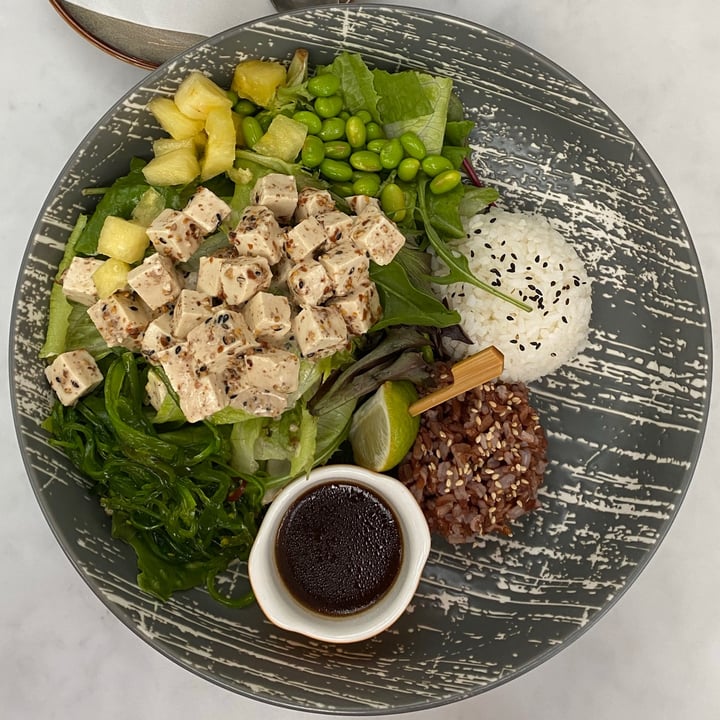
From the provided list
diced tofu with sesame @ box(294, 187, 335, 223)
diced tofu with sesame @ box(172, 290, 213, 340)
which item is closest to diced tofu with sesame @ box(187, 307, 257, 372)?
diced tofu with sesame @ box(172, 290, 213, 340)

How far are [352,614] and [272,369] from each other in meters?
0.81

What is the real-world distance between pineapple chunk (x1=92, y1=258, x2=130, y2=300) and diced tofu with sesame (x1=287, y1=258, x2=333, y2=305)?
1.54 feet

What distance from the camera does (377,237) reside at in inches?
77.6

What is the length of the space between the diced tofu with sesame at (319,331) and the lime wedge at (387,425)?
0.23 m

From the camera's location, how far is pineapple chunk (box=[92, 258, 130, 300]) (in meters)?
2.01

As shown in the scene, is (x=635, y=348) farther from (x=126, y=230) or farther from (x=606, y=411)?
(x=126, y=230)

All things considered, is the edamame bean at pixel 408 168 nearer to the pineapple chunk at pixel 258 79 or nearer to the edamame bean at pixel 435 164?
the edamame bean at pixel 435 164

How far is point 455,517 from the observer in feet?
7.18

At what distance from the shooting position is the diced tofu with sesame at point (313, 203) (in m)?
2.04

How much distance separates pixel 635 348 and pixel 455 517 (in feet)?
2.53

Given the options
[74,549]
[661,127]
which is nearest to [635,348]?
[661,127]

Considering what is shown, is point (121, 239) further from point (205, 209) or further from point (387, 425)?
point (387, 425)

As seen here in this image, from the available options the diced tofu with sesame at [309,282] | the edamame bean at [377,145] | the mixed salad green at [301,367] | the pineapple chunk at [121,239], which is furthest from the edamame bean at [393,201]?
the pineapple chunk at [121,239]

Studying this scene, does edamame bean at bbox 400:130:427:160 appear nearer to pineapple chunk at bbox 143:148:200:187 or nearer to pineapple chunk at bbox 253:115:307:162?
pineapple chunk at bbox 253:115:307:162
